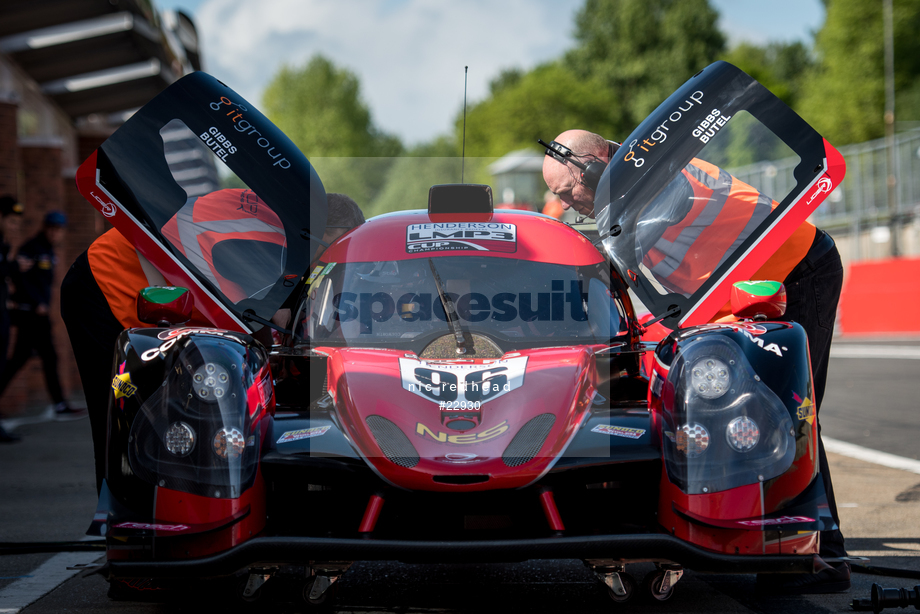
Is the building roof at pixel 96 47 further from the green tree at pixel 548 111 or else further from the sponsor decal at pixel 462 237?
the green tree at pixel 548 111

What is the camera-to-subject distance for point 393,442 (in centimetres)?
299

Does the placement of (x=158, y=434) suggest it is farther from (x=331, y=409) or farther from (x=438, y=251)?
(x=438, y=251)

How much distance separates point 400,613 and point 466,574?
2.34 ft

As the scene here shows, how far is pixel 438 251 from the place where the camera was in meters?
3.86

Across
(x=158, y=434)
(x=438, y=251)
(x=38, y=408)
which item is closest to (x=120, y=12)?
(x=38, y=408)

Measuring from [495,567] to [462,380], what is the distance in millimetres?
1328

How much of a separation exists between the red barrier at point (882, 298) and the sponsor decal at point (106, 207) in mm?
18779

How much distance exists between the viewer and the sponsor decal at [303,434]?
10.1ft

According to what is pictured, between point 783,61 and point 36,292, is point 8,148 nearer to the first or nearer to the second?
point 36,292

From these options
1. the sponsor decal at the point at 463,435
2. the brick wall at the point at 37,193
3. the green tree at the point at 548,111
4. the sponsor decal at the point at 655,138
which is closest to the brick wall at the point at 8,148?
the brick wall at the point at 37,193

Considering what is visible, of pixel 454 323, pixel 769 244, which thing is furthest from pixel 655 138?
pixel 454 323

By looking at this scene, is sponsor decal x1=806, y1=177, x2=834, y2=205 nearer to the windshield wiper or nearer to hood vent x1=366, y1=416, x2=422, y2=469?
the windshield wiper

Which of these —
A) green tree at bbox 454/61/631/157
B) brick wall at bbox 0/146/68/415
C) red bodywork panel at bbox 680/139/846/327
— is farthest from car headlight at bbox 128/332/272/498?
green tree at bbox 454/61/631/157

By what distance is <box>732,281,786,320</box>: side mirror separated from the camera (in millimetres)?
3309
